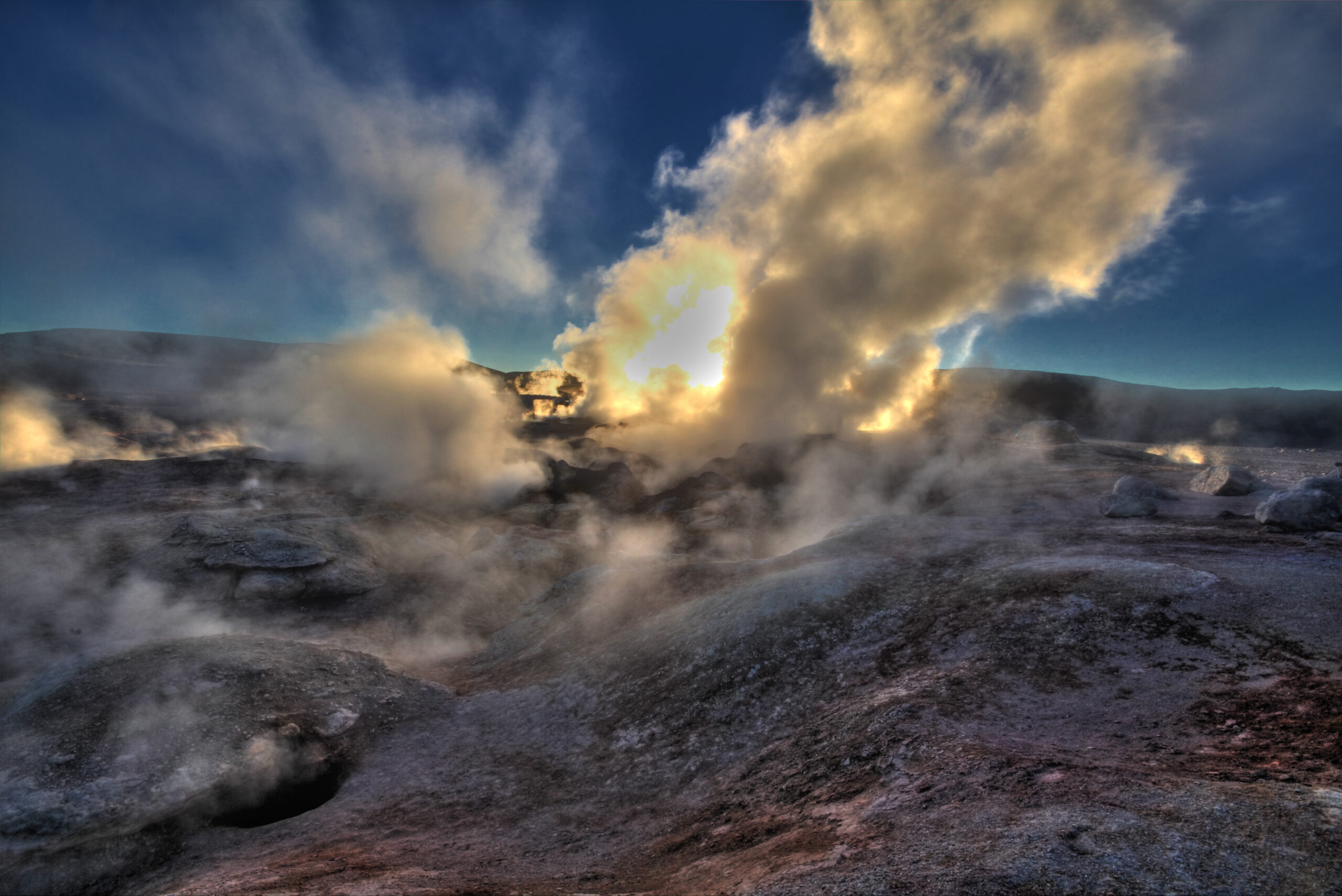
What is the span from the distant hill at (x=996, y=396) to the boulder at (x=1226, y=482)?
30137 millimetres

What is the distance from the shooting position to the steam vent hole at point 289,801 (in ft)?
25.9

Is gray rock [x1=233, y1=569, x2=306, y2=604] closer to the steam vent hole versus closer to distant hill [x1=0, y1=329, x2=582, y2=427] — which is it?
the steam vent hole

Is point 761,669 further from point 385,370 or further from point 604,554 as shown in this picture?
point 385,370

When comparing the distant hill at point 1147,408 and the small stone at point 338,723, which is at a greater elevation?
the distant hill at point 1147,408

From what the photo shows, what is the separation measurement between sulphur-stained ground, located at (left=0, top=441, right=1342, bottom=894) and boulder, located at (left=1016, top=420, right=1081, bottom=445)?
20.4 meters

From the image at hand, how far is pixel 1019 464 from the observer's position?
25.6 m

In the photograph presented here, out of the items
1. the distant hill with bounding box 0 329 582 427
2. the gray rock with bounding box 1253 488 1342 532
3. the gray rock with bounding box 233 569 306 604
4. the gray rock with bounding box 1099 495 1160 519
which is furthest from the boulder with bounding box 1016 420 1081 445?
the distant hill with bounding box 0 329 582 427

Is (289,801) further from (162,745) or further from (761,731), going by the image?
(761,731)

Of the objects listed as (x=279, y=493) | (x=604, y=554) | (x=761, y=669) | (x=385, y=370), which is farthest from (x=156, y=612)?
(x=385, y=370)

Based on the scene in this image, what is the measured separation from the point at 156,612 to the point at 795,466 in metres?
26.4

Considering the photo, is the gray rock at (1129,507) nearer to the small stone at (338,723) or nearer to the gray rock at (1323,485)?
the gray rock at (1323,485)

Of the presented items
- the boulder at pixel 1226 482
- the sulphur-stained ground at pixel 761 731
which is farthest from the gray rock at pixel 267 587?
the boulder at pixel 1226 482

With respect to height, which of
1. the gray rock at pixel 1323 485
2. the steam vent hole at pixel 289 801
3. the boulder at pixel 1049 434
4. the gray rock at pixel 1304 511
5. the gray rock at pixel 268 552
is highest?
the boulder at pixel 1049 434

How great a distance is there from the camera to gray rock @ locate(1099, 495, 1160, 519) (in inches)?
560
